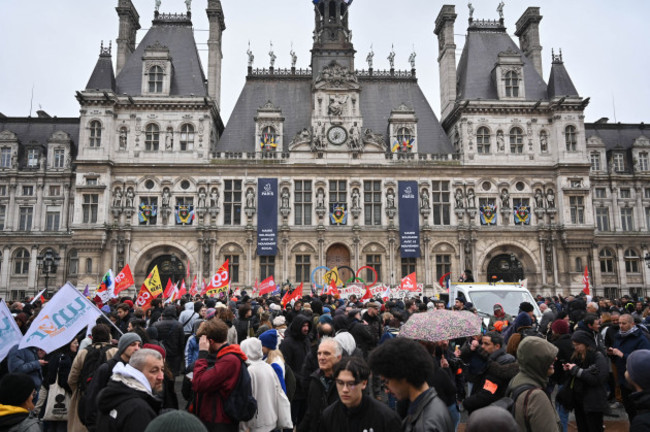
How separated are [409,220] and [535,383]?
31.8 metres

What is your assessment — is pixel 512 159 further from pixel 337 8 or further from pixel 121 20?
pixel 121 20

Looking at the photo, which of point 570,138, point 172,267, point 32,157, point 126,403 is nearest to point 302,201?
point 172,267

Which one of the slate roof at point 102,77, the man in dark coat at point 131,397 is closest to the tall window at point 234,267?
the slate roof at point 102,77

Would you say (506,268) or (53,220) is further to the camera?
(53,220)

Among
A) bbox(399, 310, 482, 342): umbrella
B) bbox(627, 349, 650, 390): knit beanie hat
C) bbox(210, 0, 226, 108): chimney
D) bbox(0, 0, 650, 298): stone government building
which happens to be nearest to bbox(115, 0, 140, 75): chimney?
bbox(0, 0, 650, 298): stone government building

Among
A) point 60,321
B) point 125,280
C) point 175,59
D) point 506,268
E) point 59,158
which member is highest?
point 175,59

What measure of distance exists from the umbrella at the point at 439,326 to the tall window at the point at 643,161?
4421 centimetres

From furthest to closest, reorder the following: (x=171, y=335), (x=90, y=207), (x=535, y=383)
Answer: (x=90, y=207), (x=171, y=335), (x=535, y=383)

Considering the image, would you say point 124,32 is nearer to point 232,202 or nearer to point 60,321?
point 232,202

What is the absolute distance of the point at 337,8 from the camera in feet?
138

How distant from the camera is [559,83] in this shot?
39375mm

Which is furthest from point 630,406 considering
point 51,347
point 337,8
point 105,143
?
point 337,8

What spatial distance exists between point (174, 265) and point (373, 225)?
1470 cm

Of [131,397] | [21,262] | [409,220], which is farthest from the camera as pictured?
[21,262]
